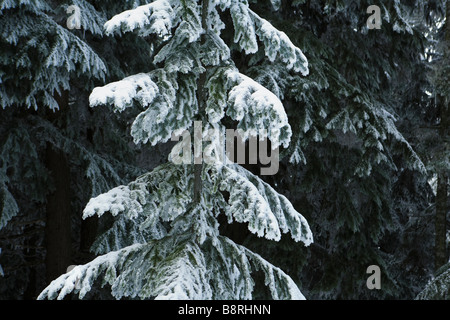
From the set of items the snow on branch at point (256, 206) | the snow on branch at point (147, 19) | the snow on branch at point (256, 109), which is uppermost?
the snow on branch at point (147, 19)

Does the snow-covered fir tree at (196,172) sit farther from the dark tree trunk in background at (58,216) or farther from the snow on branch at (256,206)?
the dark tree trunk in background at (58,216)

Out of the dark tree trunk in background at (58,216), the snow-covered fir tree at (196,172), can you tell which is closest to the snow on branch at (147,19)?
the snow-covered fir tree at (196,172)

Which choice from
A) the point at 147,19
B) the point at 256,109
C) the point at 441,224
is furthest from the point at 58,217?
the point at 256,109

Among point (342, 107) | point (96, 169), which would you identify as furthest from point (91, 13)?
point (342, 107)

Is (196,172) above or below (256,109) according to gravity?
below

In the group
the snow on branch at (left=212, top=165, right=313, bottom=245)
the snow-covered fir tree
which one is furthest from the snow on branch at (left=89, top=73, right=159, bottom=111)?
the snow on branch at (left=212, top=165, right=313, bottom=245)

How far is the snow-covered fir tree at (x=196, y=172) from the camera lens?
3178 mm

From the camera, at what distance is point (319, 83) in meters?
8.12

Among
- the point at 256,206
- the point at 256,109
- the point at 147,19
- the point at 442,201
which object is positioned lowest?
the point at 256,206

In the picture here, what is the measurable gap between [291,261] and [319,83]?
2.72 m

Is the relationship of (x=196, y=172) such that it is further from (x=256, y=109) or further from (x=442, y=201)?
(x=442, y=201)

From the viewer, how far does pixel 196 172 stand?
361cm

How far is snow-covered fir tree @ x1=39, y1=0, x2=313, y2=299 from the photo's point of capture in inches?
125
